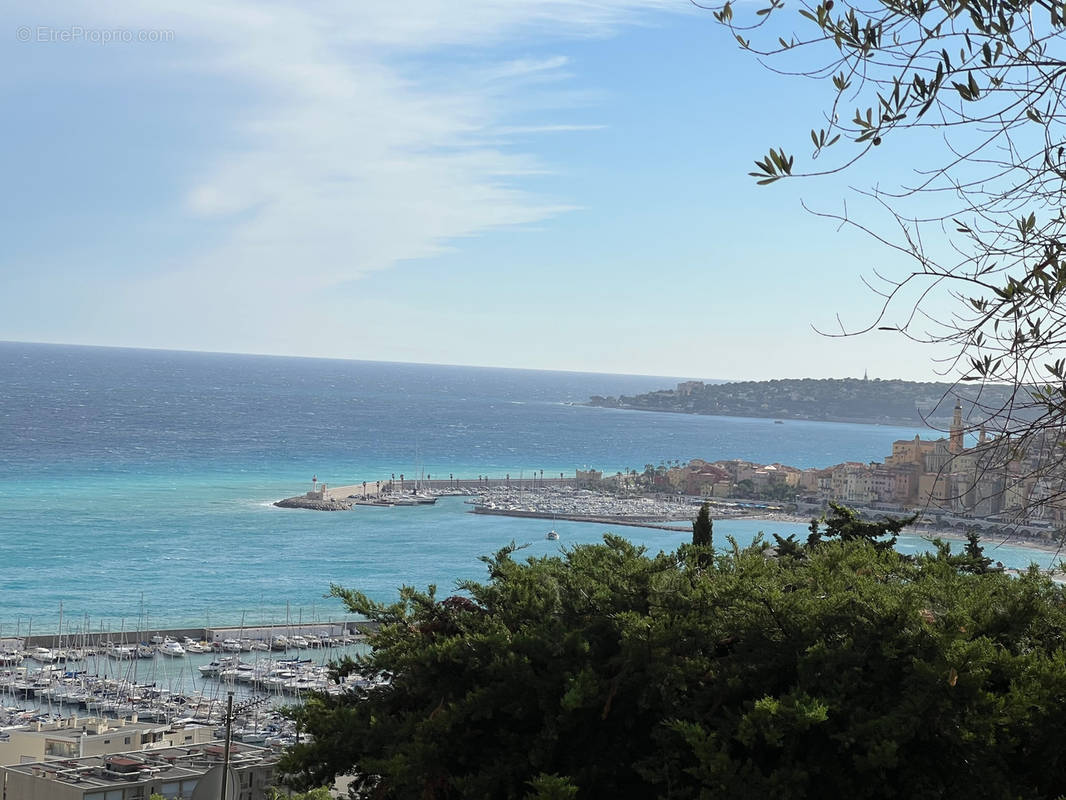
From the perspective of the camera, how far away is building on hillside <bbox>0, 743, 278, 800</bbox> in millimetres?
11516

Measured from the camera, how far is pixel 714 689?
14.8 ft

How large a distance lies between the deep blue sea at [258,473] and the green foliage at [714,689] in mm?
26973

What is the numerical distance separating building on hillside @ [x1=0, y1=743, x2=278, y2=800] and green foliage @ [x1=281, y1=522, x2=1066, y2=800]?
6475mm

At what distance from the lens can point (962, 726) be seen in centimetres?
401

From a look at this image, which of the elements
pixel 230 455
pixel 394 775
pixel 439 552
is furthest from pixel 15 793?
pixel 230 455

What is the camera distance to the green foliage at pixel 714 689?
4.05m

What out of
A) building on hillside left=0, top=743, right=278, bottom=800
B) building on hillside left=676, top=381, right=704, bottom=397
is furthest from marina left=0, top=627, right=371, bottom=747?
building on hillside left=676, top=381, right=704, bottom=397

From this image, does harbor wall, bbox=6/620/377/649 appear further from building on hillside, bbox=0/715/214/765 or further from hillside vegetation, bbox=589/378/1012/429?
hillside vegetation, bbox=589/378/1012/429

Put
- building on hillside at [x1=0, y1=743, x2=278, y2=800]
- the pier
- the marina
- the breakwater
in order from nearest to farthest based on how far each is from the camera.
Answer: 1. building on hillside at [x1=0, y1=743, x2=278, y2=800]
2. the marina
3. the breakwater
4. the pier

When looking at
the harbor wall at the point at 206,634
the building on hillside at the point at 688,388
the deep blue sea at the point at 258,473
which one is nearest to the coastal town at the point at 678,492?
the deep blue sea at the point at 258,473

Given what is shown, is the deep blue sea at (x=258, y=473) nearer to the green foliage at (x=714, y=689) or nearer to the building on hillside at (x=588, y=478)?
the building on hillside at (x=588, y=478)

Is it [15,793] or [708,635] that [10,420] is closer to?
[15,793]

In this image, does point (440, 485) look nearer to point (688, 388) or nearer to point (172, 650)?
point (172, 650)

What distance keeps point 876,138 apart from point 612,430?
380 feet
